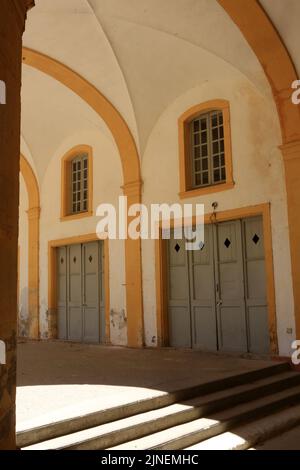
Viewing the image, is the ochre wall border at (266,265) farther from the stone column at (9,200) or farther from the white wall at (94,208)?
the stone column at (9,200)

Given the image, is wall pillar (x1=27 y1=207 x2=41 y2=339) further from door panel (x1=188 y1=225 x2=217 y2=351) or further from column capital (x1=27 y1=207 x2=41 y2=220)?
door panel (x1=188 y1=225 x2=217 y2=351)

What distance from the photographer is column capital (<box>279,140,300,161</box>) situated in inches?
298

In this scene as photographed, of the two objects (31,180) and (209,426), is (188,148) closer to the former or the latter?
(31,180)

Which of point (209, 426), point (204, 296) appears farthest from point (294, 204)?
point (209, 426)

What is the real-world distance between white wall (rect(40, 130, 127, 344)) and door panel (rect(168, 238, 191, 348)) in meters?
1.30

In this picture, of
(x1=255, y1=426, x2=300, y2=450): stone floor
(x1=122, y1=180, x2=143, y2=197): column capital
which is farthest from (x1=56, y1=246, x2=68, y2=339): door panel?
(x1=255, y1=426, x2=300, y2=450): stone floor

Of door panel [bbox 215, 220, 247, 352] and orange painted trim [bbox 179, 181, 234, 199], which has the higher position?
orange painted trim [bbox 179, 181, 234, 199]

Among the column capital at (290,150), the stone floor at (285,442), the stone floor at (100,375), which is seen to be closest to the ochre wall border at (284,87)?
the column capital at (290,150)

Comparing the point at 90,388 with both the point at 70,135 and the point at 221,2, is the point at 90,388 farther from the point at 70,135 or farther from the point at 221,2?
the point at 70,135

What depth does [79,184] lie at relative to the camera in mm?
12336

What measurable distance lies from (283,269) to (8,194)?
5.77 m

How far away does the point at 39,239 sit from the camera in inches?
513

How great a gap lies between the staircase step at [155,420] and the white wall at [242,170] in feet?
6.74

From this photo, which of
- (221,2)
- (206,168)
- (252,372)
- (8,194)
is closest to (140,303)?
(206,168)
